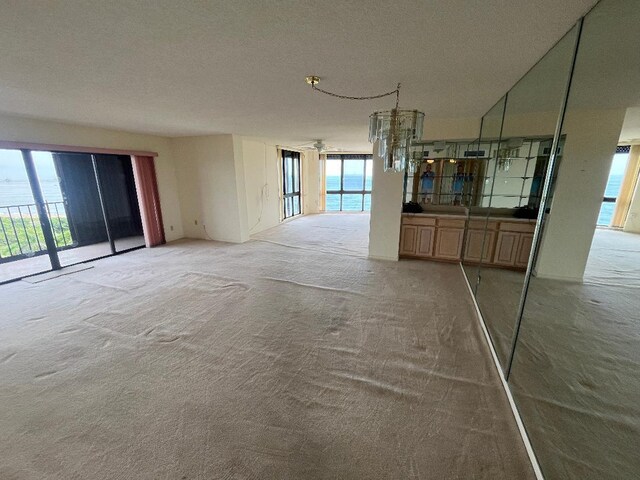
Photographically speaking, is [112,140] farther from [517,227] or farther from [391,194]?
[517,227]

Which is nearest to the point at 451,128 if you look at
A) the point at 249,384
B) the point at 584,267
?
the point at 584,267

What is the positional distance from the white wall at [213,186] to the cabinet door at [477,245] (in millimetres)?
4522

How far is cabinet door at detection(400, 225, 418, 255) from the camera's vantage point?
468 cm

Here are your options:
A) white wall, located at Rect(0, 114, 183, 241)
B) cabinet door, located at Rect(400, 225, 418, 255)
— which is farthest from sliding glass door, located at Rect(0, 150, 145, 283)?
cabinet door, located at Rect(400, 225, 418, 255)

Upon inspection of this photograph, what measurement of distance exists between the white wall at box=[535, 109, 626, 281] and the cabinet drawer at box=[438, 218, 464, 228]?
2438mm

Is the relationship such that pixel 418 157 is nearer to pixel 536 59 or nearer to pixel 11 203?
pixel 536 59

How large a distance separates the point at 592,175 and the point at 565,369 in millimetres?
1371

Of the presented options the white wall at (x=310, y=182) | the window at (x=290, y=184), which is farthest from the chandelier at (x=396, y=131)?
the white wall at (x=310, y=182)

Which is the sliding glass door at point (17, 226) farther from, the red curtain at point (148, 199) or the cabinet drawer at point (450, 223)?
the cabinet drawer at point (450, 223)

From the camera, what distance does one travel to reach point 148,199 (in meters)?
5.46

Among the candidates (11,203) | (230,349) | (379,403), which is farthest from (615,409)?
(11,203)

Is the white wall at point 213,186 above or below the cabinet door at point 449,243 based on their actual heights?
above

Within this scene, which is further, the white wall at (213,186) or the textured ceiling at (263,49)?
the white wall at (213,186)

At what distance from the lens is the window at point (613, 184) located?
1484mm
